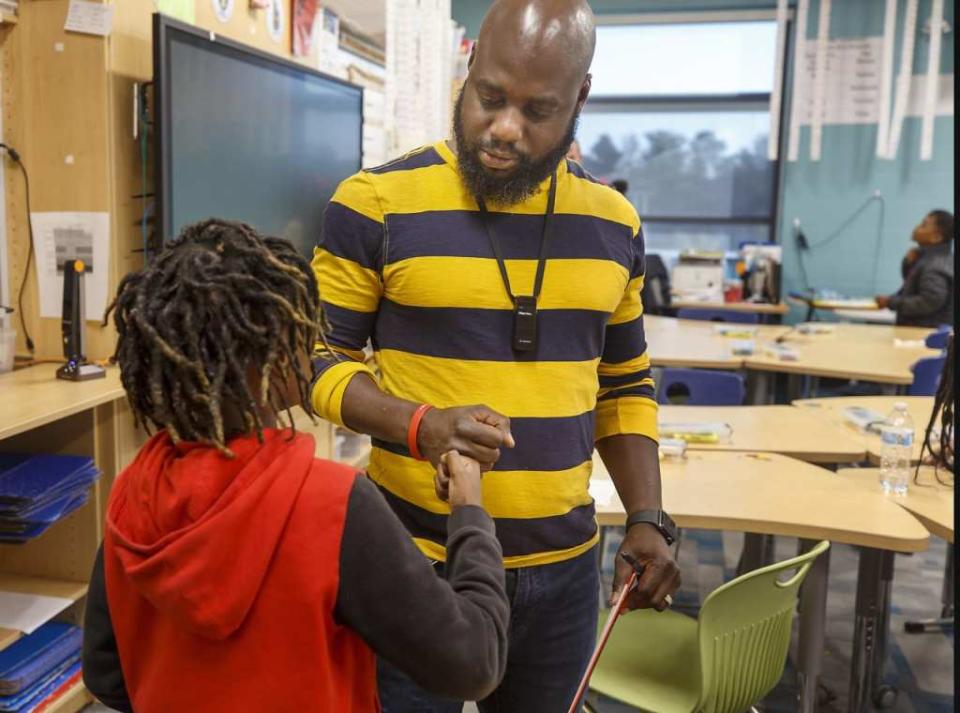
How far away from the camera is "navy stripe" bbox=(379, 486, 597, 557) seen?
1.29 meters

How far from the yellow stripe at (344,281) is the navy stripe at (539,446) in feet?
0.67

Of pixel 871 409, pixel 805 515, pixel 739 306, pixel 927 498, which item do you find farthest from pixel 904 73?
pixel 805 515

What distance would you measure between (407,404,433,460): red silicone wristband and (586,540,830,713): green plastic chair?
0.84m

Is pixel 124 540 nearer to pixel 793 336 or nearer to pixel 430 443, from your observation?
pixel 430 443

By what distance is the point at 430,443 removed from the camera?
1.14 m

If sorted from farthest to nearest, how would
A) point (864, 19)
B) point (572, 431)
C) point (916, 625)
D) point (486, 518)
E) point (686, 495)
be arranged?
point (864, 19) < point (916, 625) < point (686, 495) < point (572, 431) < point (486, 518)

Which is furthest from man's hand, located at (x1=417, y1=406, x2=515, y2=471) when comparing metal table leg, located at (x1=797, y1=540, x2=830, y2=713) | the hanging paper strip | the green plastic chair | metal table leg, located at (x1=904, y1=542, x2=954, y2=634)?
the hanging paper strip

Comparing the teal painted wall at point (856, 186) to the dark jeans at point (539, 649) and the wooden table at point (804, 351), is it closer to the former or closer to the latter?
the wooden table at point (804, 351)

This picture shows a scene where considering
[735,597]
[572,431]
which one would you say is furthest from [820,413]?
[572,431]

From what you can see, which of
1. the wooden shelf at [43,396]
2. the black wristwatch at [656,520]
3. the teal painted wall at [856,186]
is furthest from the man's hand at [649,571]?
the teal painted wall at [856,186]

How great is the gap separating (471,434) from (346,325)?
Answer: 32 centimetres

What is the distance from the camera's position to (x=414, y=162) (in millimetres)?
1353

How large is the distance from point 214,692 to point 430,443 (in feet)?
1.22

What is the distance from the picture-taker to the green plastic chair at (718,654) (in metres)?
1.81
